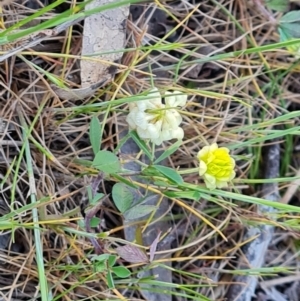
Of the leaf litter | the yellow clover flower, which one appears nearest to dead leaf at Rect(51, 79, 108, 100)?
the leaf litter

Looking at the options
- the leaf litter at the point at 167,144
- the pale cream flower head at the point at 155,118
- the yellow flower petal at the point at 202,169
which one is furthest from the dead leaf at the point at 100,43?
the yellow flower petal at the point at 202,169

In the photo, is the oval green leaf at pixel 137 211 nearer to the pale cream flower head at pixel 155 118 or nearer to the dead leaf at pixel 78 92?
the pale cream flower head at pixel 155 118

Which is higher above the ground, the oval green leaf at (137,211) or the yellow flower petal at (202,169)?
the yellow flower petal at (202,169)

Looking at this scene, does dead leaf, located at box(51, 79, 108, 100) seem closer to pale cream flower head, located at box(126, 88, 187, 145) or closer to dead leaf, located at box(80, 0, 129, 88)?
dead leaf, located at box(80, 0, 129, 88)

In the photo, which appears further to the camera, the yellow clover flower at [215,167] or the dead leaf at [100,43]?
the dead leaf at [100,43]

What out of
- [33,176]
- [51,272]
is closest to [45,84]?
[33,176]

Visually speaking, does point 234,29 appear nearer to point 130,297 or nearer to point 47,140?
point 47,140

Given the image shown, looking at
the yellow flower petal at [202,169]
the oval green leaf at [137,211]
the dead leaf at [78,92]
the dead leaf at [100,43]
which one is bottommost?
the oval green leaf at [137,211]
